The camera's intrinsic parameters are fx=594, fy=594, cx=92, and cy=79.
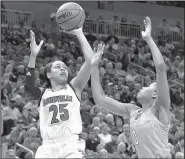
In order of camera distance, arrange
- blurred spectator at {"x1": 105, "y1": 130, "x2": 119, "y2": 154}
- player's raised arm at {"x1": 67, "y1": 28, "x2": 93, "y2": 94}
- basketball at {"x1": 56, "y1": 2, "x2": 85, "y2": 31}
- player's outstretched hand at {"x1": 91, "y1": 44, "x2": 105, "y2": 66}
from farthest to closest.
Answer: blurred spectator at {"x1": 105, "y1": 130, "x2": 119, "y2": 154}
basketball at {"x1": 56, "y1": 2, "x2": 85, "y2": 31}
player's raised arm at {"x1": 67, "y1": 28, "x2": 93, "y2": 94}
player's outstretched hand at {"x1": 91, "y1": 44, "x2": 105, "y2": 66}

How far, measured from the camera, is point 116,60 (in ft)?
65.5

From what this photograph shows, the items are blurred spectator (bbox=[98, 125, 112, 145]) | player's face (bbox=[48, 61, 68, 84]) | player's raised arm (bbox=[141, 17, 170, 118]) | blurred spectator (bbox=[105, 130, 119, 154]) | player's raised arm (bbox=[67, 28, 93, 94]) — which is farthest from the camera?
blurred spectator (bbox=[98, 125, 112, 145])

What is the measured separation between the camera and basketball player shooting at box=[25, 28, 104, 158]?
21.8ft

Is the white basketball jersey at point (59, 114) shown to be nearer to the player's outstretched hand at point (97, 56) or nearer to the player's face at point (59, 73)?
the player's face at point (59, 73)

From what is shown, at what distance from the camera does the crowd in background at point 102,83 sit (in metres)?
12.3

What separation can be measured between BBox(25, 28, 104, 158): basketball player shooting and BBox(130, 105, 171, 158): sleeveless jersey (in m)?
0.90

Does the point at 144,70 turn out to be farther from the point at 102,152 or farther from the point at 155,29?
the point at 102,152

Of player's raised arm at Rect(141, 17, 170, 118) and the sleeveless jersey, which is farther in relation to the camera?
→ the sleeveless jersey

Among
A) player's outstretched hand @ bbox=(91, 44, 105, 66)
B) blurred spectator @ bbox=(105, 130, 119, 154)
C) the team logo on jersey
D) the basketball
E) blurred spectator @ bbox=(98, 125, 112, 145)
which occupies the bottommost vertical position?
blurred spectator @ bbox=(105, 130, 119, 154)

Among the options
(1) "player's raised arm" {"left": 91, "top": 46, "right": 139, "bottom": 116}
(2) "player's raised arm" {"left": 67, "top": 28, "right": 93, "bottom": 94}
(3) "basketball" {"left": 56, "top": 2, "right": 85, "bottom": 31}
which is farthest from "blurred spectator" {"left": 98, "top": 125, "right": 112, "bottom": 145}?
(1) "player's raised arm" {"left": 91, "top": 46, "right": 139, "bottom": 116}

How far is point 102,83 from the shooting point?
1720 centimetres

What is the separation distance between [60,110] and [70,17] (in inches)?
46.1

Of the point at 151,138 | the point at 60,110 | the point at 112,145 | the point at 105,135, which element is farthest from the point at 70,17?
the point at 105,135

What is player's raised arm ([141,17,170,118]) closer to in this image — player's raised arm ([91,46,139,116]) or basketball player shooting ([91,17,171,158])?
basketball player shooting ([91,17,171,158])
